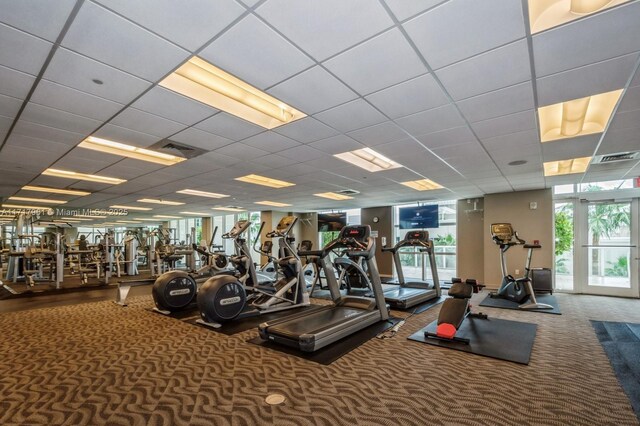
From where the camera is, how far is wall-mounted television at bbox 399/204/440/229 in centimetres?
1028

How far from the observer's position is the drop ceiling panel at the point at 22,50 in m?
2.15

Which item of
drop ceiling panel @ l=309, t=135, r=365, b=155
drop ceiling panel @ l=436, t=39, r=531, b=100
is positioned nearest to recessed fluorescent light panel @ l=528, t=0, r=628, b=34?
drop ceiling panel @ l=436, t=39, r=531, b=100

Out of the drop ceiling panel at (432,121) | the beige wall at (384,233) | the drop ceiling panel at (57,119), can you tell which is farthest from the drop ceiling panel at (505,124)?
the beige wall at (384,233)

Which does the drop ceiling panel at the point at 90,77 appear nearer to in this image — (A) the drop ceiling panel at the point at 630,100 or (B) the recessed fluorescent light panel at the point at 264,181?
(B) the recessed fluorescent light panel at the point at 264,181

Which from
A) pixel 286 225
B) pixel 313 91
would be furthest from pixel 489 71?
pixel 286 225

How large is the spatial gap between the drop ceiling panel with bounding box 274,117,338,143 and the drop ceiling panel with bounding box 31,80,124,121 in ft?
5.93

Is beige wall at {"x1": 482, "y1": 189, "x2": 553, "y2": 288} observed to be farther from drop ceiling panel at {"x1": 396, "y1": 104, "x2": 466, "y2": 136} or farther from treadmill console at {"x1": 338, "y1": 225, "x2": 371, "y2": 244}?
drop ceiling panel at {"x1": 396, "y1": 104, "x2": 466, "y2": 136}

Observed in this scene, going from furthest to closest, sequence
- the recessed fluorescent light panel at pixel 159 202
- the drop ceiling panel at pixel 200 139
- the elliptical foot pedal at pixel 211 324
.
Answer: the recessed fluorescent light panel at pixel 159 202
the elliptical foot pedal at pixel 211 324
the drop ceiling panel at pixel 200 139

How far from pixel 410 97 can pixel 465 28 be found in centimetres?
100

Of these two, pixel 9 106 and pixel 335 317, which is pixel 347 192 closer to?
pixel 335 317

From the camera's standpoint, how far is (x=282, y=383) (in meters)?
2.73

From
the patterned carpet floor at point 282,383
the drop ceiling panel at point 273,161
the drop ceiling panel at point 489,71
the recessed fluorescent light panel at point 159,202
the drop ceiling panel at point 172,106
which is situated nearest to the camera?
the patterned carpet floor at point 282,383

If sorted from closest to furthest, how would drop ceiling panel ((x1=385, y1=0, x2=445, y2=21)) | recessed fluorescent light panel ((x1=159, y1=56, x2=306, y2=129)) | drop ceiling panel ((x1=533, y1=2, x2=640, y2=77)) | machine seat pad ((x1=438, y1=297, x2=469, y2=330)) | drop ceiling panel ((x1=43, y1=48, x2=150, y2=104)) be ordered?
drop ceiling panel ((x1=385, y1=0, x2=445, y2=21)) < drop ceiling panel ((x1=533, y1=2, x2=640, y2=77)) < drop ceiling panel ((x1=43, y1=48, x2=150, y2=104)) < recessed fluorescent light panel ((x1=159, y1=56, x2=306, y2=129)) < machine seat pad ((x1=438, y1=297, x2=469, y2=330))

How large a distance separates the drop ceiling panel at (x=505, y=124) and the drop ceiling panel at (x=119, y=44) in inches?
129
